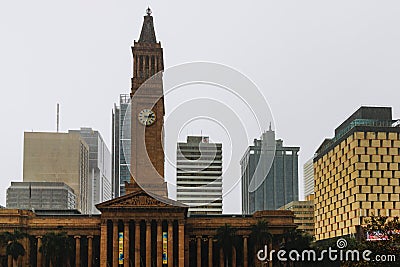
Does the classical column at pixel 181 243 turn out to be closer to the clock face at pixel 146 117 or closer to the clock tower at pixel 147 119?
the clock tower at pixel 147 119

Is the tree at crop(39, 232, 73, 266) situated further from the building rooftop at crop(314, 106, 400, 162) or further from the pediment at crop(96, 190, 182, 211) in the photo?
the building rooftop at crop(314, 106, 400, 162)

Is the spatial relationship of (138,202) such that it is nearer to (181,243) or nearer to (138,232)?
(138,232)

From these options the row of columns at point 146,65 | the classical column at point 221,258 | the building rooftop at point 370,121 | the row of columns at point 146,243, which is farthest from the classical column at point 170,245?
the building rooftop at point 370,121

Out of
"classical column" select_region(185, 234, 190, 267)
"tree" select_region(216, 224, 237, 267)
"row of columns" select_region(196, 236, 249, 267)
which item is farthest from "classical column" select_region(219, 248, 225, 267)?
"classical column" select_region(185, 234, 190, 267)

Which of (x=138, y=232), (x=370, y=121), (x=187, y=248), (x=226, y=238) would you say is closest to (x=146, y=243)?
(x=138, y=232)

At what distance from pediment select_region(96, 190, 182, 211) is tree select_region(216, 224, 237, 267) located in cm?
907

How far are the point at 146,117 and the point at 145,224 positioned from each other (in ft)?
70.0

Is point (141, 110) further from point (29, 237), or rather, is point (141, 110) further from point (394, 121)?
point (394, 121)

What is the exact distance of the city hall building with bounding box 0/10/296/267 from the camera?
125 metres

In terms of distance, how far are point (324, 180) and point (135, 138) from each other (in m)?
56.9

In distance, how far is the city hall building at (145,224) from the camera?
12500 centimetres

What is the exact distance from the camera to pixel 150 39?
139m

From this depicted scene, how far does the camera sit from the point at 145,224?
416ft

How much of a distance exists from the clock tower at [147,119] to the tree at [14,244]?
24759 millimetres
